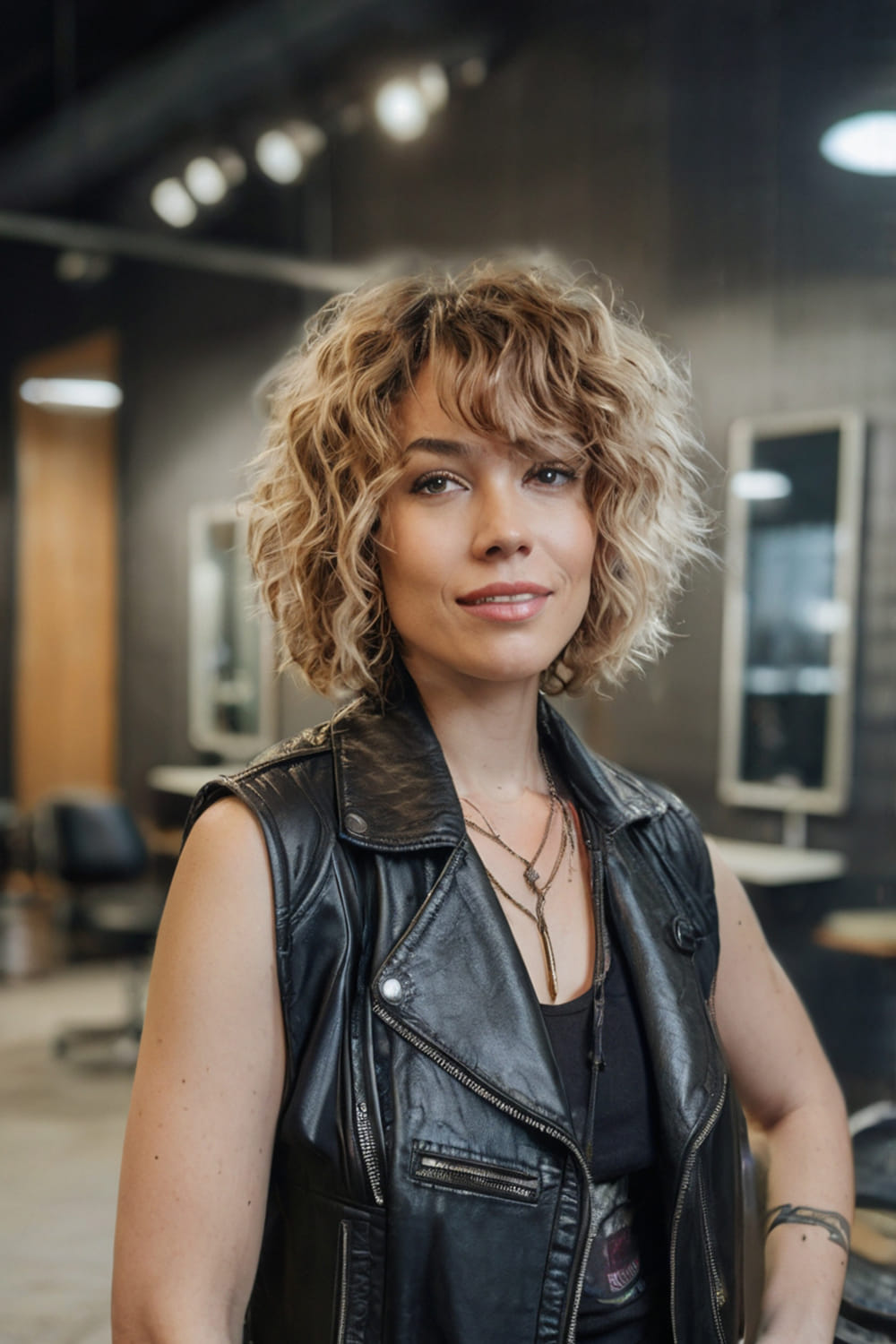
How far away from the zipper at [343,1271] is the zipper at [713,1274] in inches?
13.4

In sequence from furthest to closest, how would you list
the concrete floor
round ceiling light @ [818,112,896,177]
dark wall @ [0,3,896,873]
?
the concrete floor
dark wall @ [0,3,896,873]
round ceiling light @ [818,112,896,177]

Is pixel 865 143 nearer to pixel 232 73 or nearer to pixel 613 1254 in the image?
pixel 613 1254

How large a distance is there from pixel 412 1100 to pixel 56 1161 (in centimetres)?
255

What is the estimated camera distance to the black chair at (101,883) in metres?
3.92

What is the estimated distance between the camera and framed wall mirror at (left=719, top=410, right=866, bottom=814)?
8.16 feet

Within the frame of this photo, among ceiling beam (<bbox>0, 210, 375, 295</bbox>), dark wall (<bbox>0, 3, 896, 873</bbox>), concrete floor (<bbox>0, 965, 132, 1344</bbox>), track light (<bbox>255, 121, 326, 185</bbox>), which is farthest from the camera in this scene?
track light (<bbox>255, 121, 326, 185</bbox>)

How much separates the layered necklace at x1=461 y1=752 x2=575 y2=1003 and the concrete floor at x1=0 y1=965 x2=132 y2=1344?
185 cm

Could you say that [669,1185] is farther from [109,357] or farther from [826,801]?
[109,357]

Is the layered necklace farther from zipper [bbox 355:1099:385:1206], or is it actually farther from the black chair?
the black chair

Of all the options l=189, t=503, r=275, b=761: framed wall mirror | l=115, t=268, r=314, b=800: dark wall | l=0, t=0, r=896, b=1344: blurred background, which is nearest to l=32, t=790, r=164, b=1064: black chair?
l=0, t=0, r=896, b=1344: blurred background

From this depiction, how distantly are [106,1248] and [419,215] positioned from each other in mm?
3003

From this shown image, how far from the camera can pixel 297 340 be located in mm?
4125

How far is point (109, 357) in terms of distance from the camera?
12.8 ft

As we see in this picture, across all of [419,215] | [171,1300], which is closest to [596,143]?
[419,215]
